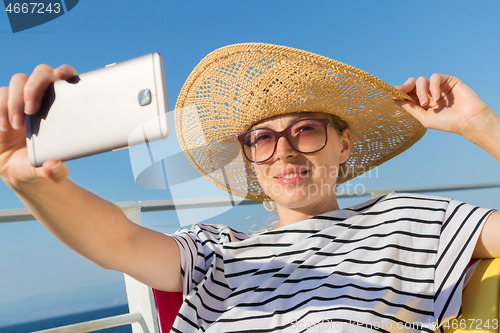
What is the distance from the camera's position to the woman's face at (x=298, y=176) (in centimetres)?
193

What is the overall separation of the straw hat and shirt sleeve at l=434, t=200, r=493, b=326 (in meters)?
0.59

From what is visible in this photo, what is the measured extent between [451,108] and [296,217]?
75 centimetres

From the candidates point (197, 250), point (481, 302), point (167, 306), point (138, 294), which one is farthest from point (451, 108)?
point (138, 294)

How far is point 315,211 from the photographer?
1980 millimetres

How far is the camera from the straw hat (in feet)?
6.41

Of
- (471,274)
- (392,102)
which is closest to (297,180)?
(392,102)

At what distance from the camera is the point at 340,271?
1.64 meters

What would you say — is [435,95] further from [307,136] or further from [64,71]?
[64,71]

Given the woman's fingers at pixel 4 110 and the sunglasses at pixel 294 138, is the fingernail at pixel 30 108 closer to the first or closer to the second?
the woman's fingers at pixel 4 110

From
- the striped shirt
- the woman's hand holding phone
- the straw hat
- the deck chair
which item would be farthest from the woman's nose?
the woman's hand holding phone

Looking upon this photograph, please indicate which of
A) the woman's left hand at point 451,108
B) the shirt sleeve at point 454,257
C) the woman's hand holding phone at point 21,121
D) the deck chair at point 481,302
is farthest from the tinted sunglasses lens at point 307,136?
the woman's hand holding phone at point 21,121

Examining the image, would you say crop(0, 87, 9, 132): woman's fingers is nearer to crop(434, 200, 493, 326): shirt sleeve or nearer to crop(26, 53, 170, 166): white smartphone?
crop(26, 53, 170, 166): white smartphone

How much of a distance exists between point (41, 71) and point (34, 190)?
321 millimetres

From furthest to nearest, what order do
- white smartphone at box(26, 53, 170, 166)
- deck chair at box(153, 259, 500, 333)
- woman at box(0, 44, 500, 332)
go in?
deck chair at box(153, 259, 500, 333)
woman at box(0, 44, 500, 332)
white smartphone at box(26, 53, 170, 166)
